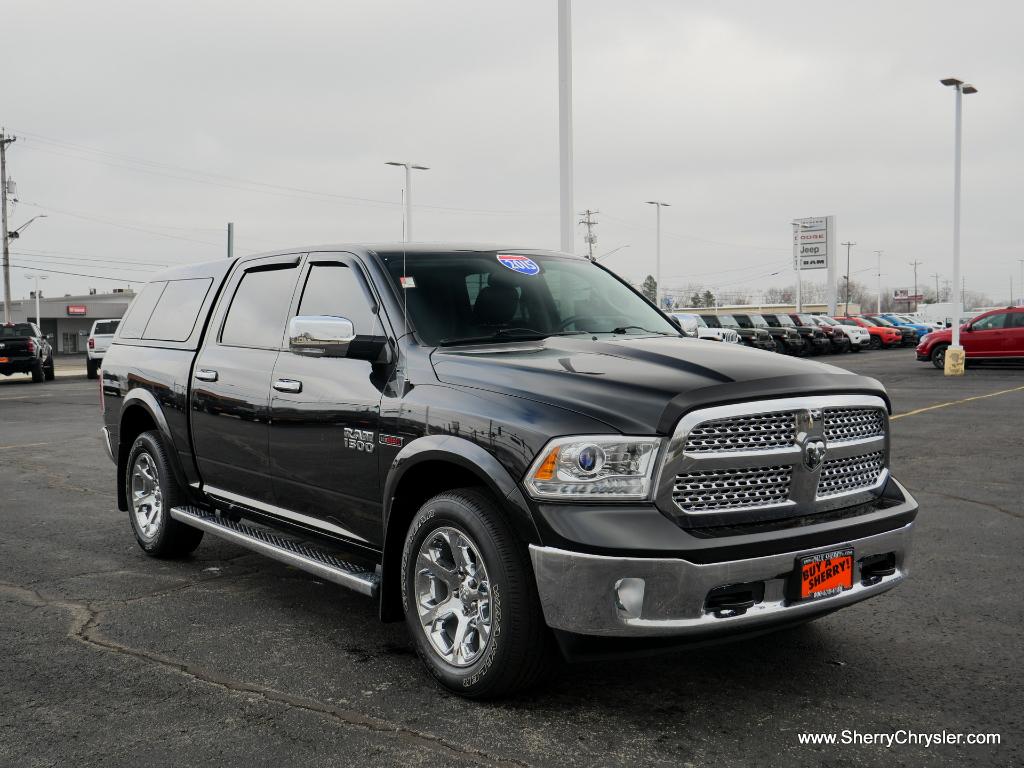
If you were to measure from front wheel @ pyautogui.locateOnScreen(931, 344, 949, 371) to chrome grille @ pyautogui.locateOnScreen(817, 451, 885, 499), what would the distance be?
2624cm

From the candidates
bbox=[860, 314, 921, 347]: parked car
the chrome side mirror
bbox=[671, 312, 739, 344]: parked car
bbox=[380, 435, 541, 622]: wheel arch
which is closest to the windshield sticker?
bbox=[671, 312, 739, 344]: parked car

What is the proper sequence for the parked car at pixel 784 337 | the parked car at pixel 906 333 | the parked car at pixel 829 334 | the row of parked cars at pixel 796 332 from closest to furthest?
1. the row of parked cars at pixel 796 332
2. the parked car at pixel 784 337
3. the parked car at pixel 829 334
4. the parked car at pixel 906 333

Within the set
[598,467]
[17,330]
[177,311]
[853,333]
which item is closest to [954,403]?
[177,311]

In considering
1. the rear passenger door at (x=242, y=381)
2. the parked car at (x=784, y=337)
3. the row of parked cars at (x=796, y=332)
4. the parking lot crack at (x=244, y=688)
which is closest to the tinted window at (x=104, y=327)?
the row of parked cars at (x=796, y=332)

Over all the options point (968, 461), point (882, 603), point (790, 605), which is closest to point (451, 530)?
point (790, 605)

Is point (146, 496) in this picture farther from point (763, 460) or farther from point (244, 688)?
point (763, 460)

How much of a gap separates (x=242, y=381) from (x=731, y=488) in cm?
284

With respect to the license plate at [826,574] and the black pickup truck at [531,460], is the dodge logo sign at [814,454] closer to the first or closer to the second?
the black pickup truck at [531,460]

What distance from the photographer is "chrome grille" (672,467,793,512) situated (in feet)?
11.6

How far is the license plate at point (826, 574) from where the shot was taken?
363cm

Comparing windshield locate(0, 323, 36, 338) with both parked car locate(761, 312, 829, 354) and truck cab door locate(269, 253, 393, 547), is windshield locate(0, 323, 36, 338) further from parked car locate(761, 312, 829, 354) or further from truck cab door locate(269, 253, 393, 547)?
truck cab door locate(269, 253, 393, 547)

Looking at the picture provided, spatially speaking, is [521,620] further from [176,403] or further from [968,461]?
[968,461]

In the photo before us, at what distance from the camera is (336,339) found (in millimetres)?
4367

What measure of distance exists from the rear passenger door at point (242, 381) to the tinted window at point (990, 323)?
1046 inches
